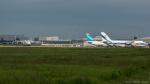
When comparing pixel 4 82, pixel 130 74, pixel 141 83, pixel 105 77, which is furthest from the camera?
pixel 130 74

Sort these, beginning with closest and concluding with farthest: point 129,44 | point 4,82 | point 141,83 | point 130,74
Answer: point 4,82 < point 141,83 < point 130,74 < point 129,44

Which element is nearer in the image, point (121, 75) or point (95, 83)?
point (95, 83)

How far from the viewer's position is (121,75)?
115 feet

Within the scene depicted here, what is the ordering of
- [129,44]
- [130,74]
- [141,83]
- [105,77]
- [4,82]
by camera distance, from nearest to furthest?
[4,82], [141,83], [105,77], [130,74], [129,44]

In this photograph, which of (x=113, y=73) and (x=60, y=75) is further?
(x=113, y=73)

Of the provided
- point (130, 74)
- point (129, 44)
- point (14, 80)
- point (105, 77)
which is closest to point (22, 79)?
point (14, 80)

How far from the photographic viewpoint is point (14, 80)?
26.6 meters

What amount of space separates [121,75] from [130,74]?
96.7 inches

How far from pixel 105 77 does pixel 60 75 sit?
11.3 feet

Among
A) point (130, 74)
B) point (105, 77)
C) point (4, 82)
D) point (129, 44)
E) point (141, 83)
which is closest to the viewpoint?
point (4, 82)

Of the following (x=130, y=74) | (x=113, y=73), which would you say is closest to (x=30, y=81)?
(x=113, y=73)

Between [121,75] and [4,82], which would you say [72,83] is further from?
[121,75]

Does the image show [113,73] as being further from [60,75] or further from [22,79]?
[22,79]

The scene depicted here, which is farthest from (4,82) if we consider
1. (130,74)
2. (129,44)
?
(129,44)
